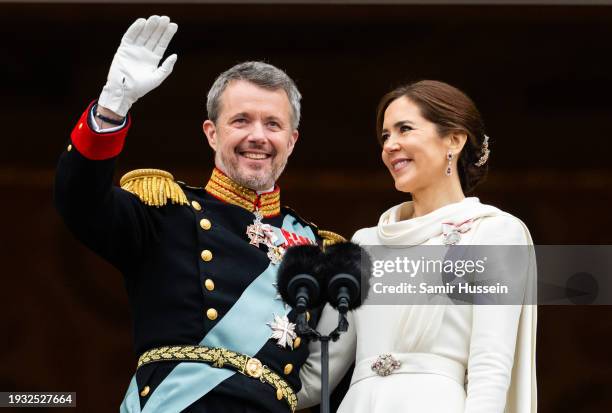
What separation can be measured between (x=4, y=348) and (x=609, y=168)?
2.30 metres

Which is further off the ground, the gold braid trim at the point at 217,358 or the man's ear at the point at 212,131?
the man's ear at the point at 212,131

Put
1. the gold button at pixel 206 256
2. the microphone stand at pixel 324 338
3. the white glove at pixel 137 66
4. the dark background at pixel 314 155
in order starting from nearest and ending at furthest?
the microphone stand at pixel 324 338 < the white glove at pixel 137 66 < the gold button at pixel 206 256 < the dark background at pixel 314 155

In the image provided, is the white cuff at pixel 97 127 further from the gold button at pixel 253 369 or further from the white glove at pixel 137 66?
the gold button at pixel 253 369

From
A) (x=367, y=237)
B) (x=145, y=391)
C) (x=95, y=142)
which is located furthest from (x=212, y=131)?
(x=145, y=391)

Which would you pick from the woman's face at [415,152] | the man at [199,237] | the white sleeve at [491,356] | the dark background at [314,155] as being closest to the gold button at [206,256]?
the man at [199,237]

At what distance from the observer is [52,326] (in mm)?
5852

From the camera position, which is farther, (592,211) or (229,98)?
(592,211)

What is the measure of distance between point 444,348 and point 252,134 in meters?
0.66

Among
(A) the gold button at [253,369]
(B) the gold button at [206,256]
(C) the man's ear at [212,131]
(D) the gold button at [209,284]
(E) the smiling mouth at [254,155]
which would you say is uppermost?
(C) the man's ear at [212,131]

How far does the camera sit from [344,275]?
3.11m

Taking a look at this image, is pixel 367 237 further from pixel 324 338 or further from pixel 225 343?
pixel 324 338

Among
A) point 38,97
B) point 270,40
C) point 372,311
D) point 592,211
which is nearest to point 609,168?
point 592,211

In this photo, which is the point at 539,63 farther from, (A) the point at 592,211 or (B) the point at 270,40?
(B) the point at 270,40

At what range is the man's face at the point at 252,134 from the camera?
3.70 m
